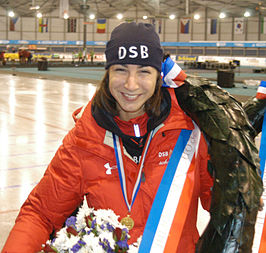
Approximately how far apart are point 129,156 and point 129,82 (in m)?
0.34

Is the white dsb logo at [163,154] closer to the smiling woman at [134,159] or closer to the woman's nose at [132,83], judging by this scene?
the smiling woman at [134,159]

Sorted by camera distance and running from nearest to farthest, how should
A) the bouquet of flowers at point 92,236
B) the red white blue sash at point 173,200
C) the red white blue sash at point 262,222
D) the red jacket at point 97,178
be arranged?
the bouquet of flowers at point 92,236 → the red white blue sash at point 173,200 → the red jacket at point 97,178 → the red white blue sash at point 262,222

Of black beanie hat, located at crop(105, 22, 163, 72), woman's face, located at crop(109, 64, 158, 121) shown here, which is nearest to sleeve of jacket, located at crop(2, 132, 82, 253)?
woman's face, located at crop(109, 64, 158, 121)

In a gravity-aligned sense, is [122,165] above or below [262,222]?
above

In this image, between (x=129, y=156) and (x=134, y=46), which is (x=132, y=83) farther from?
(x=129, y=156)

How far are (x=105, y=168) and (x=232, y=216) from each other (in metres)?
0.66

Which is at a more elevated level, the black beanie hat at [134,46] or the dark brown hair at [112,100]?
the black beanie hat at [134,46]

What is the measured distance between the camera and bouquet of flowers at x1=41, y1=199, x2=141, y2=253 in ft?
4.85

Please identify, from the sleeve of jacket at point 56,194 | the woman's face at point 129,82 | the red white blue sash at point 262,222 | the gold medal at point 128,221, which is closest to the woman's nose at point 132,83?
the woman's face at point 129,82

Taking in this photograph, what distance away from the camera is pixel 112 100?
6.74 ft

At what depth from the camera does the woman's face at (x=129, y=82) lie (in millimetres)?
1929

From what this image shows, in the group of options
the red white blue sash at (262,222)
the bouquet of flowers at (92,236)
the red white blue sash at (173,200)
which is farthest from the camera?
the red white blue sash at (262,222)

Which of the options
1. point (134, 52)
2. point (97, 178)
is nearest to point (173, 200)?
point (97, 178)

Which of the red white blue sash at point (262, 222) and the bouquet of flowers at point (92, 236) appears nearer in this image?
the bouquet of flowers at point (92, 236)
